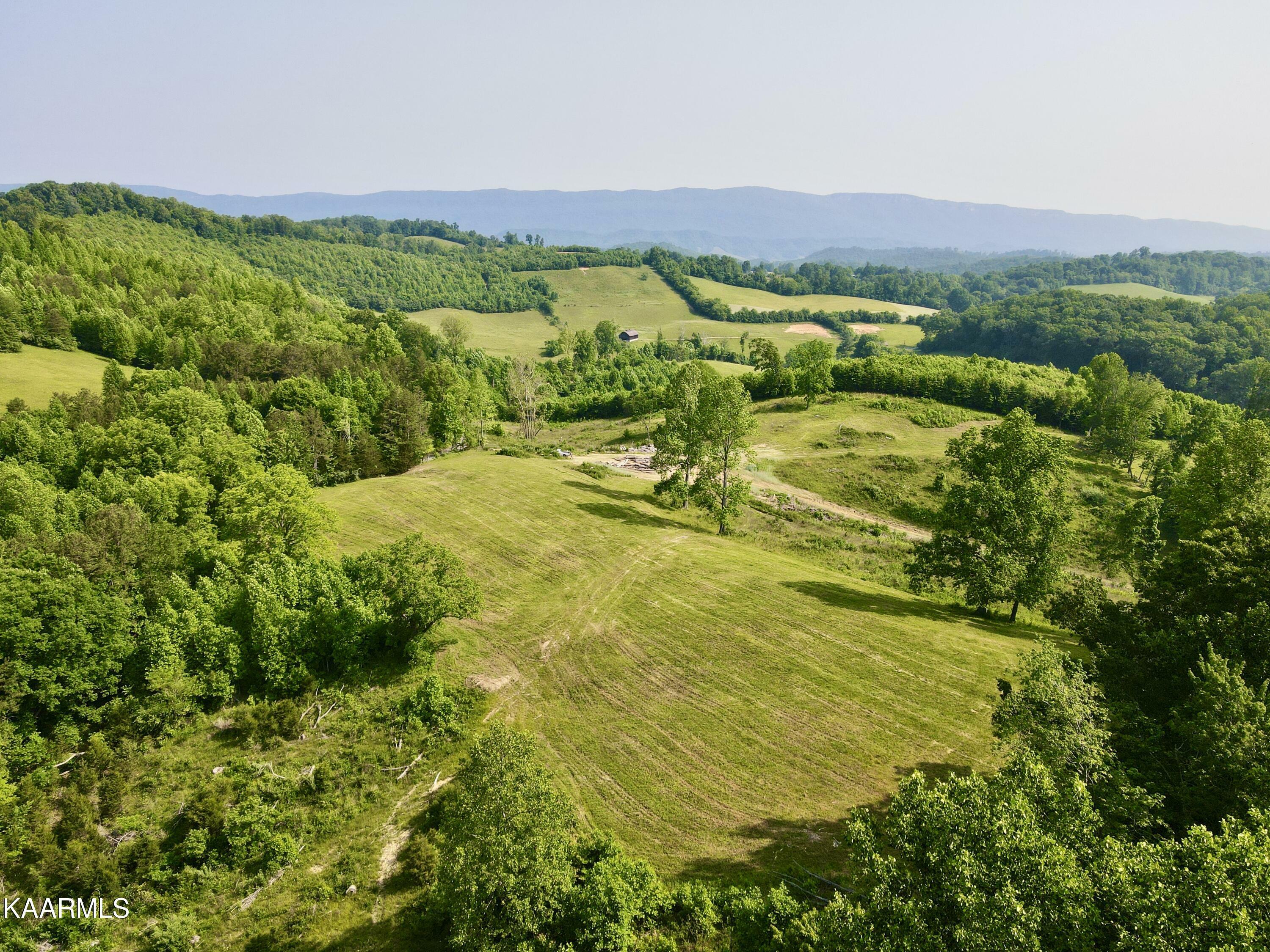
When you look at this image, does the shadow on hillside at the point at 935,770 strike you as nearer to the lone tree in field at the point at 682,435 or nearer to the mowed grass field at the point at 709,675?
the mowed grass field at the point at 709,675

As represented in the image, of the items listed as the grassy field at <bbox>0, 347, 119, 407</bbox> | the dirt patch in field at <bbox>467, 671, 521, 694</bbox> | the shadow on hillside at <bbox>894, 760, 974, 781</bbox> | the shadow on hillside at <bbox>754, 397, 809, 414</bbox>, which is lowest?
the dirt patch in field at <bbox>467, 671, 521, 694</bbox>

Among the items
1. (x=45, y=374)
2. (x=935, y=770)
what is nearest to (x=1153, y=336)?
(x=935, y=770)

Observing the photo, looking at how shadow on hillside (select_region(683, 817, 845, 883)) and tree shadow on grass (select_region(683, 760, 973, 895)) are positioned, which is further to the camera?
shadow on hillside (select_region(683, 817, 845, 883))

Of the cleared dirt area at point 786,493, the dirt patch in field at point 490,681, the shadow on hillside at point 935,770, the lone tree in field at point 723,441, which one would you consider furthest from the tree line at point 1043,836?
the cleared dirt area at point 786,493

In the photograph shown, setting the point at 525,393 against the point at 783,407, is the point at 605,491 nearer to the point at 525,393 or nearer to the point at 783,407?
the point at 525,393

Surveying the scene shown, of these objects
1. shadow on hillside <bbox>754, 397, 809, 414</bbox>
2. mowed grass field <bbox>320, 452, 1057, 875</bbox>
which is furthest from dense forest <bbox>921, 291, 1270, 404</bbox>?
mowed grass field <bbox>320, 452, 1057, 875</bbox>

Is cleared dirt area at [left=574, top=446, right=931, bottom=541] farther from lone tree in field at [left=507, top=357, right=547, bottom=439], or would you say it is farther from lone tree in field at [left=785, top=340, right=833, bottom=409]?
lone tree in field at [left=785, top=340, right=833, bottom=409]

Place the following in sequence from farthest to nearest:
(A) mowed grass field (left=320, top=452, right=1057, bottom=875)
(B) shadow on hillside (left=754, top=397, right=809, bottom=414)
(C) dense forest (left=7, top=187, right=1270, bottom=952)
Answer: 1. (B) shadow on hillside (left=754, top=397, right=809, bottom=414)
2. (A) mowed grass field (left=320, top=452, right=1057, bottom=875)
3. (C) dense forest (left=7, top=187, right=1270, bottom=952)
